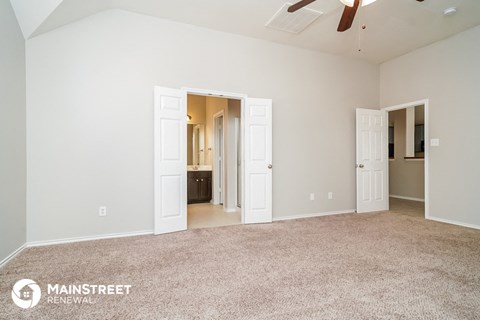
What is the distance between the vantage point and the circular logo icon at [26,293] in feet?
5.78

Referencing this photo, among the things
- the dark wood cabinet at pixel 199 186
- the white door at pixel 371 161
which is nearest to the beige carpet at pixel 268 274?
the white door at pixel 371 161

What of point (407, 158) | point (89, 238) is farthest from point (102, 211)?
point (407, 158)

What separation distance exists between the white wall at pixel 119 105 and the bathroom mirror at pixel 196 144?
2.81 m

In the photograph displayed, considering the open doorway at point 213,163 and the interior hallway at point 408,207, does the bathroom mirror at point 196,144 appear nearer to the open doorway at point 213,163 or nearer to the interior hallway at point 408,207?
the open doorway at point 213,163

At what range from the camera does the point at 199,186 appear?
597cm

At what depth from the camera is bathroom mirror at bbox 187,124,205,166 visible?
6574 millimetres

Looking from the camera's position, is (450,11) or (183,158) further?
(183,158)

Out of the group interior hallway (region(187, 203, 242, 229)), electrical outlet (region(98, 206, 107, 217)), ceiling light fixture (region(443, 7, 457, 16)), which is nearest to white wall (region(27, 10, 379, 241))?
electrical outlet (region(98, 206, 107, 217))

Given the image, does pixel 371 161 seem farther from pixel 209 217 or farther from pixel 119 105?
pixel 119 105

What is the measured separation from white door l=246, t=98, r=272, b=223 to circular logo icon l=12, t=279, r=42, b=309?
270cm

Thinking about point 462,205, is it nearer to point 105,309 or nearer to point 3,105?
point 105,309

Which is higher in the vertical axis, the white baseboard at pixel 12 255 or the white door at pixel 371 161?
the white door at pixel 371 161

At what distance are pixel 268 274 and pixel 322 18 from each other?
3.52 m

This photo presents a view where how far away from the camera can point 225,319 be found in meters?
1.58
